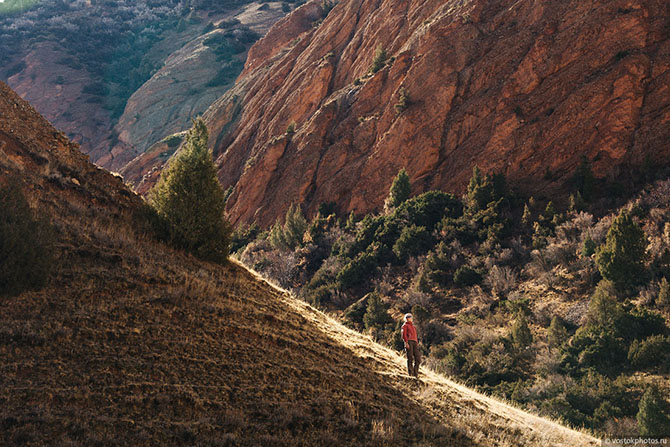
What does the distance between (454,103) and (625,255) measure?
79.2 ft

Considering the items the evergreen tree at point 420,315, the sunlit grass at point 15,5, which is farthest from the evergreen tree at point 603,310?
the sunlit grass at point 15,5

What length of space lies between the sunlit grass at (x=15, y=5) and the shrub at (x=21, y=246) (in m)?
162

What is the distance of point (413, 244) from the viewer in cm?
3456

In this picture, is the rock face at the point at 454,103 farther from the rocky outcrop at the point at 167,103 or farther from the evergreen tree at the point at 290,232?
the rocky outcrop at the point at 167,103

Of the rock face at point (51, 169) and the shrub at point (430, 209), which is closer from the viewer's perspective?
the rock face at point (51, 169)

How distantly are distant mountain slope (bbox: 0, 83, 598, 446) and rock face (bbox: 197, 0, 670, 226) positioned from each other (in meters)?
28.8

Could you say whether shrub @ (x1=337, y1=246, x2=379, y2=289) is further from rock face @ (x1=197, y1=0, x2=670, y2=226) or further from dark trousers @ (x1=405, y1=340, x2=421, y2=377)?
dark trousers @ (x1=405, y1=340, x2=421, y2=377)

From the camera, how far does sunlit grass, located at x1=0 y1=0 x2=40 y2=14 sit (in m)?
127

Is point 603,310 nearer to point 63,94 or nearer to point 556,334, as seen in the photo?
point 556,334

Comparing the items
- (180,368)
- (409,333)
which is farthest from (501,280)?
(180,368)

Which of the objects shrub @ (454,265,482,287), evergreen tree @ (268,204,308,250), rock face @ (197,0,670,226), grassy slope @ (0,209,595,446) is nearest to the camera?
grassy slope @ (0,209,595,446)

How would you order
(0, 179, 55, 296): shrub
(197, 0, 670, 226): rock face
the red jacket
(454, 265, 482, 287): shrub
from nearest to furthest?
(0, 179, 55, 296): shrub < the red jacket < (454, 265, 482, 287): shrub < (197, 0, 670, 226): rock face

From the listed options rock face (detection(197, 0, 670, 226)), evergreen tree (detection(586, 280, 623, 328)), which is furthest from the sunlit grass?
evergreen tree (detection(586, 280, 623, 328))

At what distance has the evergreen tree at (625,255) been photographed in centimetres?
2203
